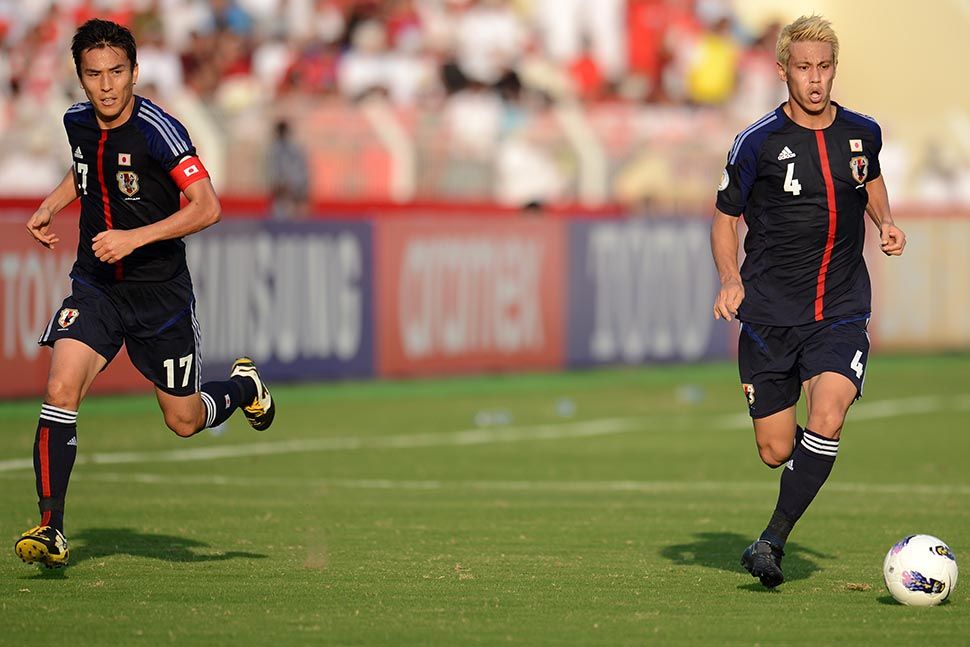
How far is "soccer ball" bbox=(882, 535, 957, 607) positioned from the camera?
27.0 feet

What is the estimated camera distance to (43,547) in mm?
8461

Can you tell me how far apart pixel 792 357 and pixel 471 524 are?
8.98 feet

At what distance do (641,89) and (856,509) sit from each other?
16.9 meters

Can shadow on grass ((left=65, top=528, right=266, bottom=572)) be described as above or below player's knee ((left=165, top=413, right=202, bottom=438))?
below

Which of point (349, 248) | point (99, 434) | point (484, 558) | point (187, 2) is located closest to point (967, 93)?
point (187, 2)

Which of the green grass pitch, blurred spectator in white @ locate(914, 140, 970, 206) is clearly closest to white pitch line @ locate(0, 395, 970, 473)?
the green grass pitch

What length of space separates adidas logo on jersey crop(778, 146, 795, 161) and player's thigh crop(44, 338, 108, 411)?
331 cm

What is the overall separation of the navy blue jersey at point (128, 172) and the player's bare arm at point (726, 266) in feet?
7.95

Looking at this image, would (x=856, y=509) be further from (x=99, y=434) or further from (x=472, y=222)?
(x=472, y=222)

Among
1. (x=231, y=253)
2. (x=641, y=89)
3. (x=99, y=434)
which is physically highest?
(x=641, y=89)

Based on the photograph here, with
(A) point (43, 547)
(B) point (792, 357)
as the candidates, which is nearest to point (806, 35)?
(B) point (792, 357)

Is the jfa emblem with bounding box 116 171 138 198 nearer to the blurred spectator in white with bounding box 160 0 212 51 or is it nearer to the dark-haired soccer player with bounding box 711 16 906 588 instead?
the dark-haired soccer player with bounding box 711 16 906 588

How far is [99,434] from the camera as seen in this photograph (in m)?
15.6

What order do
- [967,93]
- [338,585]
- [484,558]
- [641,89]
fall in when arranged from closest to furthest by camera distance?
[338,585], [484,558], [641,89], [967,93]
